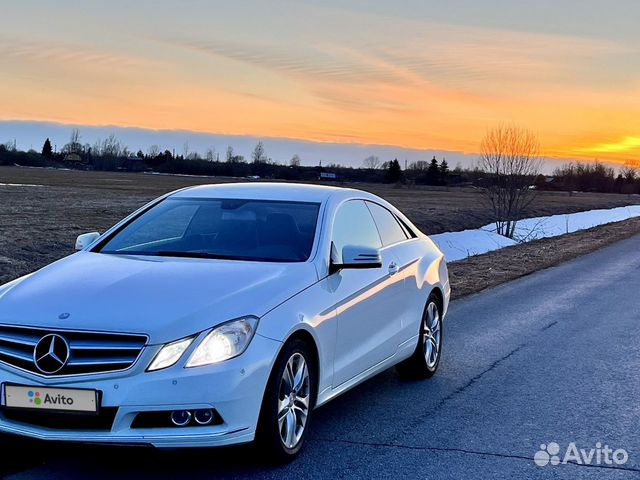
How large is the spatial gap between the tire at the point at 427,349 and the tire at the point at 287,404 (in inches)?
81.8

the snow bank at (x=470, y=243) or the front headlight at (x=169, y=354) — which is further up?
the front headlight at (x=169, y=354)

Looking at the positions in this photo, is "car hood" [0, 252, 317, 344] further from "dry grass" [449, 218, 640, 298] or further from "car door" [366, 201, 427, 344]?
"dry grass" [449, 218, 640, 298]

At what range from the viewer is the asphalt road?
15.2 feet

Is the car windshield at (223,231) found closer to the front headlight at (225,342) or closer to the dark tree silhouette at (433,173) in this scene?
the front headlight at (225,342)

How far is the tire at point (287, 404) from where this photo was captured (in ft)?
14.6

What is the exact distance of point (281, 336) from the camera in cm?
447

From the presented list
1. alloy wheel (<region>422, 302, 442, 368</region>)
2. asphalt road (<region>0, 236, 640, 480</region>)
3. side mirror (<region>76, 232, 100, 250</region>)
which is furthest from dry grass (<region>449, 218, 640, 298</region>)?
side mirror (<region>76, 232, 100, 250</region>)

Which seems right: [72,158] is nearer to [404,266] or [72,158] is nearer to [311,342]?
[404,266]

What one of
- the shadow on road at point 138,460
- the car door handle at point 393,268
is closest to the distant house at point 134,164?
the car door handle at point 393,268

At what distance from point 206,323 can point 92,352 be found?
Result: 23.2 inches

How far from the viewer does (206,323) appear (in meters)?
4.24

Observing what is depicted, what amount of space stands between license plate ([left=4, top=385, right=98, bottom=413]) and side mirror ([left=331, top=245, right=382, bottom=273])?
6.07ft

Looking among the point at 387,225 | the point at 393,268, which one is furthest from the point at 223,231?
the point at 387,225

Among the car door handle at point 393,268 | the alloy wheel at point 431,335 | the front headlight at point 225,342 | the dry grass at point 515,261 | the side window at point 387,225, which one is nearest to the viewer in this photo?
the front headlight at point 225,342
